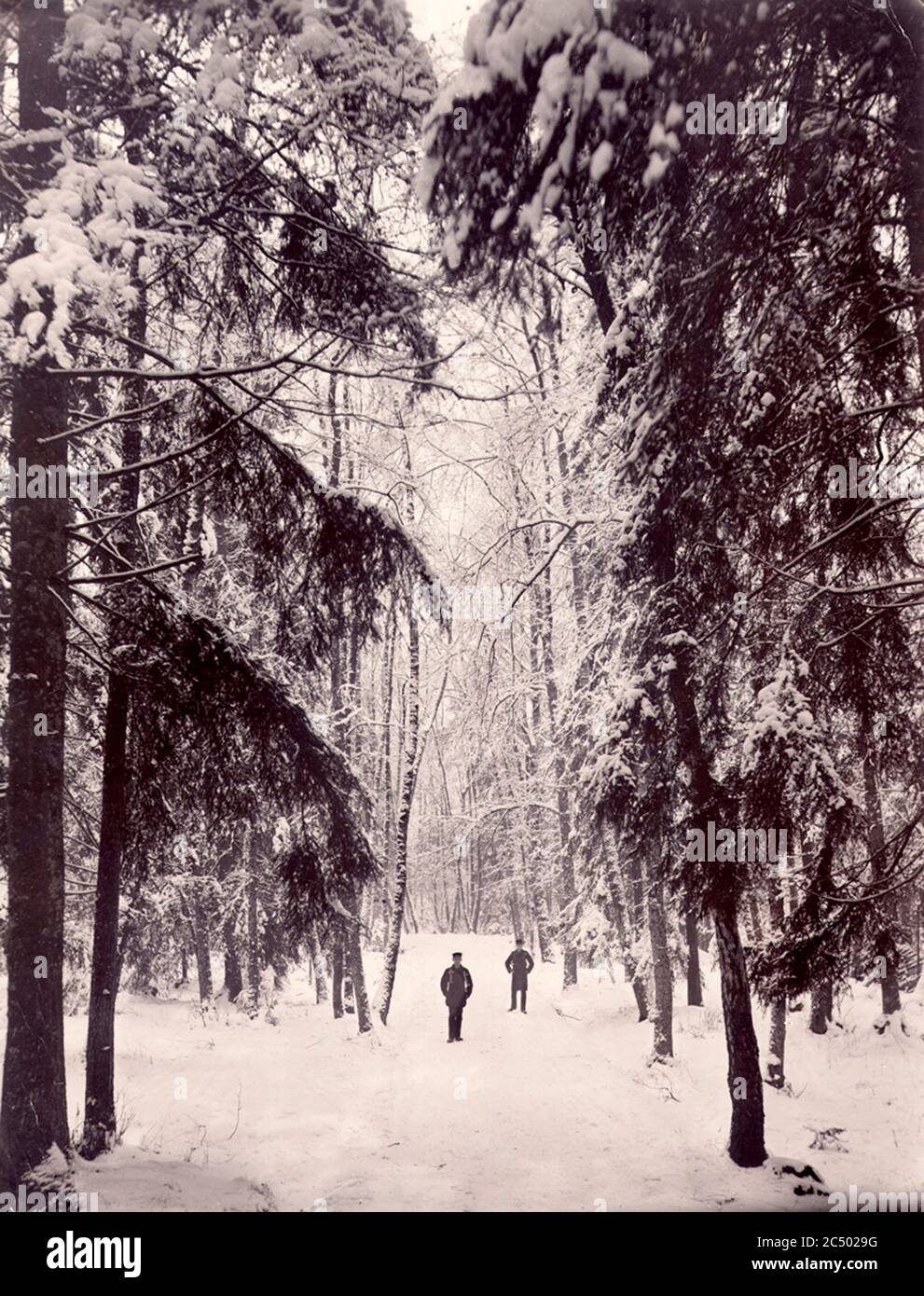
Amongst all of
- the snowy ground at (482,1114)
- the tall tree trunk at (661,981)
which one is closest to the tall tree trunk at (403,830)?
the snowy ground at (482,1114)

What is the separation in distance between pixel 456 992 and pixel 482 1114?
4.06m

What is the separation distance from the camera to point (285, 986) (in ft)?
65.9

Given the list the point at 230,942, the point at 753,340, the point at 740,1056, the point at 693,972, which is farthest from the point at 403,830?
the point at 753,340

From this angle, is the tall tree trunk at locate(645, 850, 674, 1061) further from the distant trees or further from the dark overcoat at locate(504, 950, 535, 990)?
the dark overcoat at locate(504, 950, 535, 990)

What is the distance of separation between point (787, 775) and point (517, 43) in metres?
4.56

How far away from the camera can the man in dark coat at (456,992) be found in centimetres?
1177

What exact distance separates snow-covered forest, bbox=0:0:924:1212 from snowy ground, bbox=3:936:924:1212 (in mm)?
80

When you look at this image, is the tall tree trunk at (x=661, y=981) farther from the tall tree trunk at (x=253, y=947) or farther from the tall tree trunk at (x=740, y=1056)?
the tall tree trunk at (x=253, y=947)

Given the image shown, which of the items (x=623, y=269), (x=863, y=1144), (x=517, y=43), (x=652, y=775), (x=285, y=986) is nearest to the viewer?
(x=517, y=43)

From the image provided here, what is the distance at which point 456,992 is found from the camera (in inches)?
464

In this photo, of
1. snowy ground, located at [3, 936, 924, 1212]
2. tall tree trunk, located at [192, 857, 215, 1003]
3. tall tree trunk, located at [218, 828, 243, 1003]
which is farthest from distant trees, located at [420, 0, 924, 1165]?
tall tree trunk, located at [218, 828, 243, 1003]

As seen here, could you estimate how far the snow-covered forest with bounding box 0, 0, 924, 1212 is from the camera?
12.2ft
